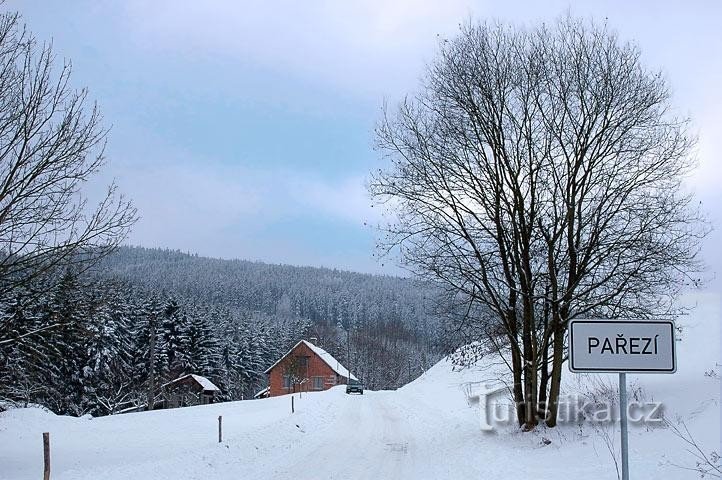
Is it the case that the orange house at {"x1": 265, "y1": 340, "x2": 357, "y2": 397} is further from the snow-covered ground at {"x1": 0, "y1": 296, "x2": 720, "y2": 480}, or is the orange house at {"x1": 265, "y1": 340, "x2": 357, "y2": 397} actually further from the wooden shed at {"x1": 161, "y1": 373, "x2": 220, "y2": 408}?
the snow-covered ground at {"x1": 0, "y1": 296, "x2": 720, "y2": 480}

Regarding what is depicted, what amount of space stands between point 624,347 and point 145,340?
6168 centimetres

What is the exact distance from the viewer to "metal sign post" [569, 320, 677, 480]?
655 centimetres

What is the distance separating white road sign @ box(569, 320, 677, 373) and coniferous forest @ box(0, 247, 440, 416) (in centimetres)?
1071

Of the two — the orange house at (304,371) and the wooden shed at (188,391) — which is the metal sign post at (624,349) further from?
the orange house at (304,371)

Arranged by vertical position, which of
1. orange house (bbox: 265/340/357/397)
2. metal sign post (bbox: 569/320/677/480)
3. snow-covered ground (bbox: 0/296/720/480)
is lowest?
orange house (bbox: 265/340/357/397)

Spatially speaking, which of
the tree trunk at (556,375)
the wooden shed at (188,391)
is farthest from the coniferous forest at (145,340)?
the tree trunk at (556,375)

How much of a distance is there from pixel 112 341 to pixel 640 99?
151ft

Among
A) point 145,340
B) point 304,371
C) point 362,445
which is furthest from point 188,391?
point 362,445

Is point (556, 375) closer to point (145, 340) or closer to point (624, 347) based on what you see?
point (624, 347)

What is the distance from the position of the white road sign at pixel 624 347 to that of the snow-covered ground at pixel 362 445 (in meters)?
3.73

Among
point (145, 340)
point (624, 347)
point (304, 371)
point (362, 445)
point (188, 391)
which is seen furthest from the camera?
point (304, 371)

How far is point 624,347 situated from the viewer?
661cm

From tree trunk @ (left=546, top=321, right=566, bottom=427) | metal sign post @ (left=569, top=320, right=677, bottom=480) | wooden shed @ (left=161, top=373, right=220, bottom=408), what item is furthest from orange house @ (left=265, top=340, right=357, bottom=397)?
metal sign post @ (left=569, top=320, right=677, bottom=480)

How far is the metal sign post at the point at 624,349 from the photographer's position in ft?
21.5
